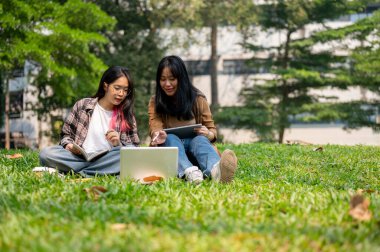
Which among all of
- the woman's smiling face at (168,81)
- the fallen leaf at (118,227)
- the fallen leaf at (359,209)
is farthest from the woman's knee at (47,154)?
the fallen leaf at (359,209)

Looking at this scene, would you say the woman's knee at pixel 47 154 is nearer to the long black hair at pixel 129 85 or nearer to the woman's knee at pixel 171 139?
the long black hair at pixel 129 85

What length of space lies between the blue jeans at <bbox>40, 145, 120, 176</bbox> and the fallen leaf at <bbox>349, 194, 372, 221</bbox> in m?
2.36

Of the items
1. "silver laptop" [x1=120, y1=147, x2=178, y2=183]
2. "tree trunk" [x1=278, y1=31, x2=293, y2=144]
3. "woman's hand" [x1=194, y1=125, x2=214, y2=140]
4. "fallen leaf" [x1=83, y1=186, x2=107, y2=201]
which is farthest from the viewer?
"tree trunk" [x1=278, y1=31, x2=293, y2=144]

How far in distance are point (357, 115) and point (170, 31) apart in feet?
32.3

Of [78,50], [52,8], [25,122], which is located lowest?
[25,122]

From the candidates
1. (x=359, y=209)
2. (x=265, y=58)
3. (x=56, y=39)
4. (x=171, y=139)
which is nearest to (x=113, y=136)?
(x=171, y=139)

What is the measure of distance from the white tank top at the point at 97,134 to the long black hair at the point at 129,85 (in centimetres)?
19

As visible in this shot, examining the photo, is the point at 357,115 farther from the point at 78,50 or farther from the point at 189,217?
the point at 189,217

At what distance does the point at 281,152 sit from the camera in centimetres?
829

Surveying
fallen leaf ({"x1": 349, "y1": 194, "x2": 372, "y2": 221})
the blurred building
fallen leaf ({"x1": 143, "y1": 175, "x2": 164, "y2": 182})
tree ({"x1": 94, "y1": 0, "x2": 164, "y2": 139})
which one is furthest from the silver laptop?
the blurred building

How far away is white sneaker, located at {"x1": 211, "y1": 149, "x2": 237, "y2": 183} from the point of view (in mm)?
4281

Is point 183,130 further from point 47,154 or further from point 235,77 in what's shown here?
point 235,77

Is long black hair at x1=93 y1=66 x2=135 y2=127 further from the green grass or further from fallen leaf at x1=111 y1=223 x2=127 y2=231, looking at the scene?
fallen leaf at x1=111 y1=223 x2=127 y2=231

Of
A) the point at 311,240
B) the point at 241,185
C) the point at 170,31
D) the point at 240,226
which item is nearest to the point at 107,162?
the point at 241,185
